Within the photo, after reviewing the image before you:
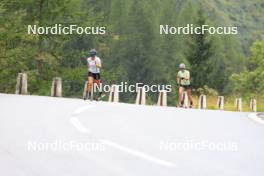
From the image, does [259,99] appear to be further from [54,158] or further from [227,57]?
[54,158]

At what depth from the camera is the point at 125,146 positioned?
338 inches

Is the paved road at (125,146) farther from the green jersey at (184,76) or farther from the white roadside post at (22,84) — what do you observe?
the white roadside post at (22,84)

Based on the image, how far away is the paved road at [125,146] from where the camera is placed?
6.73 meters

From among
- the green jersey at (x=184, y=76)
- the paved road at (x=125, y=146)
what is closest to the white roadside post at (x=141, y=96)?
the green jersey at (x=184, y=76)

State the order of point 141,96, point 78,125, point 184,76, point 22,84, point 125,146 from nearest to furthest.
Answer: point 125,146, point 78,125, point 184,76, point 22,84, point 141,96

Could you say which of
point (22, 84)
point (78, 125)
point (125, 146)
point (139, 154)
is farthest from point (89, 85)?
point (139, 154)

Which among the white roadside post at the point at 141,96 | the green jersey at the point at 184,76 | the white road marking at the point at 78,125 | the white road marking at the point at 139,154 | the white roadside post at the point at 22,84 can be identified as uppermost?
the green jersey at the point at 184,76

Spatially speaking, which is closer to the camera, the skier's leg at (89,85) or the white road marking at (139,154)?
the white road marking at (139,154)

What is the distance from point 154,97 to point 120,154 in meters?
79.1

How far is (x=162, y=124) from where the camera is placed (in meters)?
12.1

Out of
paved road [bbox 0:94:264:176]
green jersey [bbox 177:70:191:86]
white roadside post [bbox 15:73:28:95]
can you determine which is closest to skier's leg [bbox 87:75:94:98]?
green jersey [bbox 177:70:191:86]

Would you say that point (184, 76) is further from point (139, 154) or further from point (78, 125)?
point (139, 154)

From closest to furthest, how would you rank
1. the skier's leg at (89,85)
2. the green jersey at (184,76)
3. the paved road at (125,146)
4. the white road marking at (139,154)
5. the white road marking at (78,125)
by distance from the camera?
the paved road at (125,146)
the white road marking at (139,154)
the white road marking at (78,125)
the skier's leg at (89,85)
the green jersey at (184,76)

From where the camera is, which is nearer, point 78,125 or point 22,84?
point 78,125
